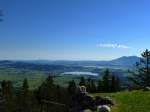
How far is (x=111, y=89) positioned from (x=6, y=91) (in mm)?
36890

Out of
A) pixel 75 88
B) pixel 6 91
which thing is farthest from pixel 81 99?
pixel 6 91

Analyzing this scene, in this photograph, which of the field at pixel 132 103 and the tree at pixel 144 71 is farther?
the tree at pixel 144 71

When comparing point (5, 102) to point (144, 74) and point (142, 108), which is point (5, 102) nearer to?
point (144, 74)

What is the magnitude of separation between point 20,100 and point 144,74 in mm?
40827

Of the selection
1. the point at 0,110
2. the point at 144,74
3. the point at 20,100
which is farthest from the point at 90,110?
the point at 20,100

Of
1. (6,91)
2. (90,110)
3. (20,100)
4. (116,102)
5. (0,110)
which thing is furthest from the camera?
(6,91)

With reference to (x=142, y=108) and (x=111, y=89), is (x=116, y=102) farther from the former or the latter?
(x=111, y=89)

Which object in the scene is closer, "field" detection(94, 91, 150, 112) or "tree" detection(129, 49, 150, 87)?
"field" detection(94, 91, 150, 112)

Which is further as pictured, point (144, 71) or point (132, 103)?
point (144, 71)

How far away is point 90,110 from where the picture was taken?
31.9 metres

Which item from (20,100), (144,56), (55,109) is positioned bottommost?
(20,100)

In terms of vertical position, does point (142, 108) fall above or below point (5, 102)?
above

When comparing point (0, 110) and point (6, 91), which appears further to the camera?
point (6, 91)

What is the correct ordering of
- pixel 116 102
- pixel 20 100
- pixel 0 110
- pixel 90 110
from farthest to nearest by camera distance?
pixel 20 100, pixel 0 110, pixel 116 102, pixel 90 110
